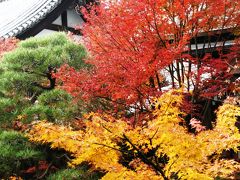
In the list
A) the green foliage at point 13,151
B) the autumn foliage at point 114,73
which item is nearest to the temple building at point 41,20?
Result: the autumn foliage at point 114,73

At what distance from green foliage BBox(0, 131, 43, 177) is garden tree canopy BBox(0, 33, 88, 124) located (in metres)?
0.49

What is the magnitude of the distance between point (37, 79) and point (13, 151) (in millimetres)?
2049

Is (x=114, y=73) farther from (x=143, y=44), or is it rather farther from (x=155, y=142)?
(x=155, y=142)

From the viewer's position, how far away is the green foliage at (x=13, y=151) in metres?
8.80

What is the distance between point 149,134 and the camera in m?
6.61

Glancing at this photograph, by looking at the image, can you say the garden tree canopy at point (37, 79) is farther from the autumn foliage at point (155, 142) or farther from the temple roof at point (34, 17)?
the temple roof at point (34, 17)

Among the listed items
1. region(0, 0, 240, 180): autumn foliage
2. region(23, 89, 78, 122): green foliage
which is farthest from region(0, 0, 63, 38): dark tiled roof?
region(23, 89, 78, 122): green foliage

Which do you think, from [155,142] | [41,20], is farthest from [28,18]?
[155,142]

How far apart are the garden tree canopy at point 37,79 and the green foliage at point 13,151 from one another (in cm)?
49

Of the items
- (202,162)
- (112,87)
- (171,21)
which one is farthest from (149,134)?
(171,21)

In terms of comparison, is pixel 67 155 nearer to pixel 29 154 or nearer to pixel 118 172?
pixel 29 154

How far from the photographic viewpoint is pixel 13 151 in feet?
29.0

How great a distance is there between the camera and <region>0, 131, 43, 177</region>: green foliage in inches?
347

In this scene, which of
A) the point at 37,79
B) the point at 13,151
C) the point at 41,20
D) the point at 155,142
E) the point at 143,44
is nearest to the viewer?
the point at 155,142
